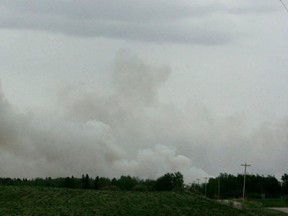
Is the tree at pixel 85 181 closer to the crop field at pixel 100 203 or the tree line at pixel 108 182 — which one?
the tree line at pixel 108 182

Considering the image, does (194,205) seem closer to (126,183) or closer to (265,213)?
(265,213)

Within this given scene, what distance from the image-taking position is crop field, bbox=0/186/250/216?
78125 mm

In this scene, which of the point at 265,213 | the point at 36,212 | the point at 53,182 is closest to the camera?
the point at 36,212

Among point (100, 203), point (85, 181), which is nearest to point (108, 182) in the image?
point (85, 181)

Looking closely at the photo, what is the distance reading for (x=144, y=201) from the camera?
3546 inches

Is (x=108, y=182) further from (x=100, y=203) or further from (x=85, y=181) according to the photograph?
(x=100, y=203)

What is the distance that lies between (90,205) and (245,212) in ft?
73.0

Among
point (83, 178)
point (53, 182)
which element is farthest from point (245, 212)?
point (53, 182)

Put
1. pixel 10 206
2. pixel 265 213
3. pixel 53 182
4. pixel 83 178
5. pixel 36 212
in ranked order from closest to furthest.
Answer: pixel 36 212
pixel 10 206
pixel 265 213
pixel 83 178
pixel 53 182

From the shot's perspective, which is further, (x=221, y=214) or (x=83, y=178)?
(x=83, y=178)

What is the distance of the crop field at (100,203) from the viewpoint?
7812cm

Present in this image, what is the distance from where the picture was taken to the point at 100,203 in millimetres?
86000

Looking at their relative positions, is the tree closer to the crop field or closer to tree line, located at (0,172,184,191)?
tree line, located at (0,172,184,191)

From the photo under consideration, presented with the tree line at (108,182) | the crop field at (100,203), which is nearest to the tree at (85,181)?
the tree line at (108,182)
